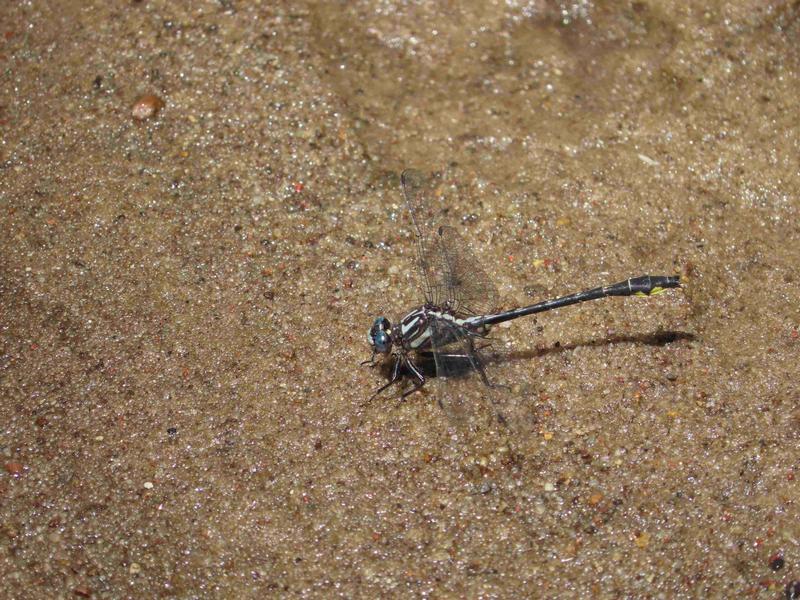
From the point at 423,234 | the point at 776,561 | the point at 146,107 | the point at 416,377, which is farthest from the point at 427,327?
the point at 146,107

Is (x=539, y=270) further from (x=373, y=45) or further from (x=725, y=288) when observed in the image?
(x=373, y=45)

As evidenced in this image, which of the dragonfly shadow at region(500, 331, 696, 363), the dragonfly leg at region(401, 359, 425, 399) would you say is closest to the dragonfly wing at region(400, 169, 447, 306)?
the dragonfly leg at region(401, 359, 425, 399)

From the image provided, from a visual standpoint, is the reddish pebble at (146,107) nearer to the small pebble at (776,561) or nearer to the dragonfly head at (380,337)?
the dragonfly head at (380,337)

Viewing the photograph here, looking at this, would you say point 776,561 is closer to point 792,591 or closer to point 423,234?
point 792,591

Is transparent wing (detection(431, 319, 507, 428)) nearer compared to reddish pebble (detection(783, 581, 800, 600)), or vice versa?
reddish pebble (detection(783, 581, 800, 600))

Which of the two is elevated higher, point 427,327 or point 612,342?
point 427,327

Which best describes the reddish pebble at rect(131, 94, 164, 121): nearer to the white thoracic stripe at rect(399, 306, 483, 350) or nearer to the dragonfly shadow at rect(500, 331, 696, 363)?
the white thoracic stripe at rect(399, 306, 483, 350)

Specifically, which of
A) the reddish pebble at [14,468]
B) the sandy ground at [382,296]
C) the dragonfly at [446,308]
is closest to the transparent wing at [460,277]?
the dragonfly at [446,308]
